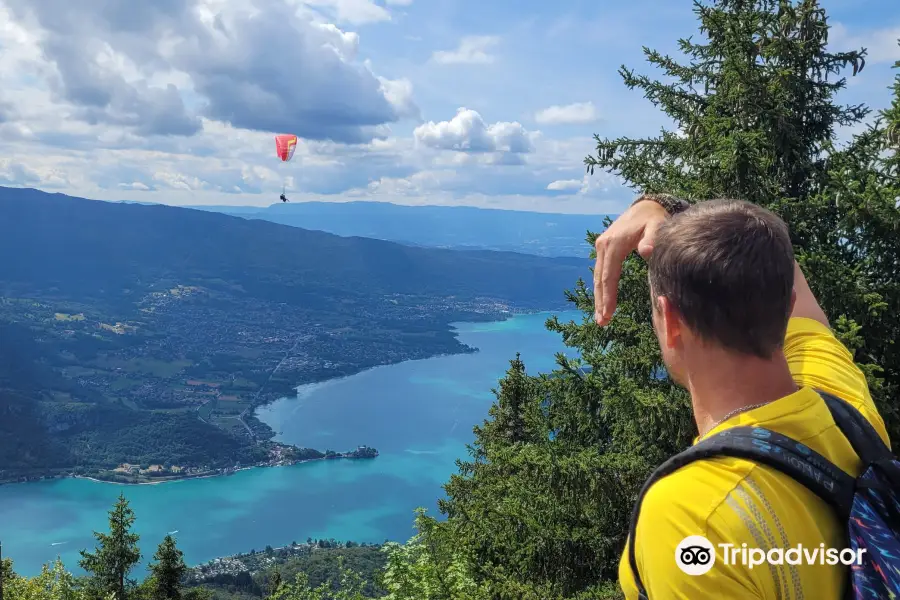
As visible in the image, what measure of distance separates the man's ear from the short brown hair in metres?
0.01

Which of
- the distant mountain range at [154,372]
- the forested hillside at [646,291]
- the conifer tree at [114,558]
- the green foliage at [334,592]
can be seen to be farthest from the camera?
the distant mountain range at [154,372]

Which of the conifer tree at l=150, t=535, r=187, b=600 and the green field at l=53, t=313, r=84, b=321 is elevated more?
the conifer tree at l=150, t=535, r=187, b=600

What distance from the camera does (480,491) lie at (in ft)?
52.6

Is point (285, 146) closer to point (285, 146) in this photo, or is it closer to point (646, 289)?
point (285, 146)

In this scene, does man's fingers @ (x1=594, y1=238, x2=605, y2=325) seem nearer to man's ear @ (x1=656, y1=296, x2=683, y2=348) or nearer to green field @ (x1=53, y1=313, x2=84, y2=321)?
man's ear @ (x1=656, y1=296, x2=683, y2=348)

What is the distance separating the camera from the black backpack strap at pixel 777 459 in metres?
0.97

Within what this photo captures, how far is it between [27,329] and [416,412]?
112762 mm

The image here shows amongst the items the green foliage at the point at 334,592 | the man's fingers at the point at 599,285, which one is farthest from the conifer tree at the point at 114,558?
the man's fingers at the point at 599,285

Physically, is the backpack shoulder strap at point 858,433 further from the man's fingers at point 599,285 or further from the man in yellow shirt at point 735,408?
the man's fingers at point 599,285

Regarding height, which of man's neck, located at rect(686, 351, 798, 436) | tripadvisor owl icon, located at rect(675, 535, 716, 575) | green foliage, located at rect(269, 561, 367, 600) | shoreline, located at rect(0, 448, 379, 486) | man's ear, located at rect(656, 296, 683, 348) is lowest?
shoreline, located at rect(0, 448, 379, 486)

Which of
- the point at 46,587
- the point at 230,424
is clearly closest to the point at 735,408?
the point at 46,587

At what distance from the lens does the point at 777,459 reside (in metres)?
0.97

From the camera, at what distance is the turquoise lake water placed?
74.5 m

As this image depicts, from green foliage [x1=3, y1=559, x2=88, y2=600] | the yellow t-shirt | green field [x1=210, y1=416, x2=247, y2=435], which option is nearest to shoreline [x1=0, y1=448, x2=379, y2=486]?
green field [x1=210, y1=416, x2=247, y2=435]
